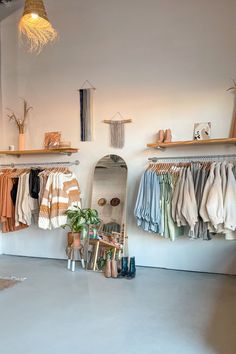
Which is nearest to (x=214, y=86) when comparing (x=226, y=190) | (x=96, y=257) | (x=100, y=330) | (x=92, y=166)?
(x=226, y=190)

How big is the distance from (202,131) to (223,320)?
2.39 metres

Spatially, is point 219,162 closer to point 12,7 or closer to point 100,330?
point 100,330

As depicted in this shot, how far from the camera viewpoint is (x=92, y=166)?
503cm

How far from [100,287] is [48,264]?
1.40 m

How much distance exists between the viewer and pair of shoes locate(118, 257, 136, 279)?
166 inches

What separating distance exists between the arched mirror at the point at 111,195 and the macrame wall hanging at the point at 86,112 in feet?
1.60

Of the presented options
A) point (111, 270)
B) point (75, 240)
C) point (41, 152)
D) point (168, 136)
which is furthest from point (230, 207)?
point (41, 152)

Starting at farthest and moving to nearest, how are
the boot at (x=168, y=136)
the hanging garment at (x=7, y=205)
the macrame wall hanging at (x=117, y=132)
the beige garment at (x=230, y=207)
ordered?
1. the hanging garment at (x=7, y=205)
2. the macrame wall hanging at (x=117, y=132)
3. the boot at (x=168, y=136)
4. the beige garment at (x=230, y=207)

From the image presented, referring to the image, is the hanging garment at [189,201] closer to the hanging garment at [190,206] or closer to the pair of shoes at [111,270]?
the hanging garment at [190,206]

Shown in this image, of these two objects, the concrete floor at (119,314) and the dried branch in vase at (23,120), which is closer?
the concrete floor at (119,314)

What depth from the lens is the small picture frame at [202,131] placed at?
429 centimetres

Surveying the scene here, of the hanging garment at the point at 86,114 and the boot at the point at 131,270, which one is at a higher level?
the hanging garment at the point at 86,114

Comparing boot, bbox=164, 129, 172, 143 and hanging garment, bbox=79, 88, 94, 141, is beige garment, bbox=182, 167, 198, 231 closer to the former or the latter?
boot, bbox=164, 129, 172, 143

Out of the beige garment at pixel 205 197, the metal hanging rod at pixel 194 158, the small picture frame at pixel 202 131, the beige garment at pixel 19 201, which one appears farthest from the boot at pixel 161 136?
the beige garment at pixel 19 201
